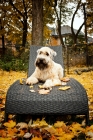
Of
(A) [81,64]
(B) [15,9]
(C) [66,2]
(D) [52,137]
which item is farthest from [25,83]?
(C) [66,2]

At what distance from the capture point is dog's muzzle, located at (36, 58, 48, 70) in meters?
4.60

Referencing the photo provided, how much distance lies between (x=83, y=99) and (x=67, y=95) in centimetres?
27

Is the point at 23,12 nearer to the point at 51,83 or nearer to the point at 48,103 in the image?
the point at 51,83

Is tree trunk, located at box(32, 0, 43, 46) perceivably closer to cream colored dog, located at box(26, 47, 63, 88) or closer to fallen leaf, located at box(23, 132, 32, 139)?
cream colored dog, located at box(26, 47, 63, 88)

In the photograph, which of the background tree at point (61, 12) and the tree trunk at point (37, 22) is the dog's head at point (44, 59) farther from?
the background tree at point (61, 12)

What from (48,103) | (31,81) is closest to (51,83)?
(31,81)

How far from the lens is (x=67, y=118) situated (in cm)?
430

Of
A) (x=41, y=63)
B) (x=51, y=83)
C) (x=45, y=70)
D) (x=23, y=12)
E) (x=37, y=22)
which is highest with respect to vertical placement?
(x=23, y=12)

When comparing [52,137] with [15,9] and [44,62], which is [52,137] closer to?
[44,62]

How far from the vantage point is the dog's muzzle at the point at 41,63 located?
4605 mm

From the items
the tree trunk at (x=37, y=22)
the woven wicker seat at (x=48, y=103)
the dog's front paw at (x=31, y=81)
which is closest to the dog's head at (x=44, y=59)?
the dog's front paw at (x=31, y=81)

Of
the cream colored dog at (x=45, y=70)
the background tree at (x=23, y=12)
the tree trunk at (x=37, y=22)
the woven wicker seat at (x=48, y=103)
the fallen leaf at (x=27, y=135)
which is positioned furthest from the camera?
the background tree at (x=23, y=12)

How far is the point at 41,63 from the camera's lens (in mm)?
4695

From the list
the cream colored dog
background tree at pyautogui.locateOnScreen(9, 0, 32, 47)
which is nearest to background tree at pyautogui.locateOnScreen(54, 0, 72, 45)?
background tree at pyautogui.locateOnScreen(9, 0, 32, 47)
